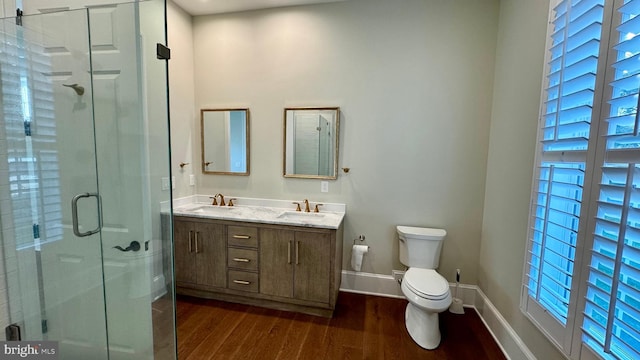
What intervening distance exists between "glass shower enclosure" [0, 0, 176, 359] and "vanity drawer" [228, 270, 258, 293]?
0.76 metres

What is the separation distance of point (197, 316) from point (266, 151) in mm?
1729

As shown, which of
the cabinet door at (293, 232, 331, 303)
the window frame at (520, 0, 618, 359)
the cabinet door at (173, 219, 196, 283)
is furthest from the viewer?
the cabinet door at (173, 219, 196, 283)

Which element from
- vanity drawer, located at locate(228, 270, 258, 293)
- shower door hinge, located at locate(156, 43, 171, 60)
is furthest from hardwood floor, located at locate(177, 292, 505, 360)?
shower door hinge, located at locate(156, 43, 171, 60)

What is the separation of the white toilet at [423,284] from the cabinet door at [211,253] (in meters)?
1.69

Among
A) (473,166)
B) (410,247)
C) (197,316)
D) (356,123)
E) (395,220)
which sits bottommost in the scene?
(197,316)

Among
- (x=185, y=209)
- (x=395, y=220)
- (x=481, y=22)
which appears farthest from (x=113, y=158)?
(x=481, y=22)

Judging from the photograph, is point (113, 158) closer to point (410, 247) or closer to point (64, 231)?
point (64, 231)

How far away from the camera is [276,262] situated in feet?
7.42

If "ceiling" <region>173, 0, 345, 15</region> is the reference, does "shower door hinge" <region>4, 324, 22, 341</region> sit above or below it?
below

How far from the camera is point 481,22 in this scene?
222 cm

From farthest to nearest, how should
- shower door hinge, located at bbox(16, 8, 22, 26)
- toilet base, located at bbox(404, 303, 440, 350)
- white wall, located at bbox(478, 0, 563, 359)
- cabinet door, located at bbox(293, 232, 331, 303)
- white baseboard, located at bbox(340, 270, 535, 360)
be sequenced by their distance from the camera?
cabinet door, located at bbox(293, 232, 331, 303), toilet base, located at bbox(404, 303, 440, 350), white baseboard, located at bbox(340, 270, 535, 360), white wall, located at bbox(478, 0, 563, 359), shower door hinge, located at bbox(16, 8, 22, 26)

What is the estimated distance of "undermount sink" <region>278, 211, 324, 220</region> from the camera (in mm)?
2449

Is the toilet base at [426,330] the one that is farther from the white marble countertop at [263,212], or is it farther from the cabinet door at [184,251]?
the cabinet door at [184,251]

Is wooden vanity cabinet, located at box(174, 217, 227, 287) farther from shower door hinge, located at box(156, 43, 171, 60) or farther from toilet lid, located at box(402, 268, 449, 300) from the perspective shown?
toilet lid, located at box(402, 268, 449, 300)
